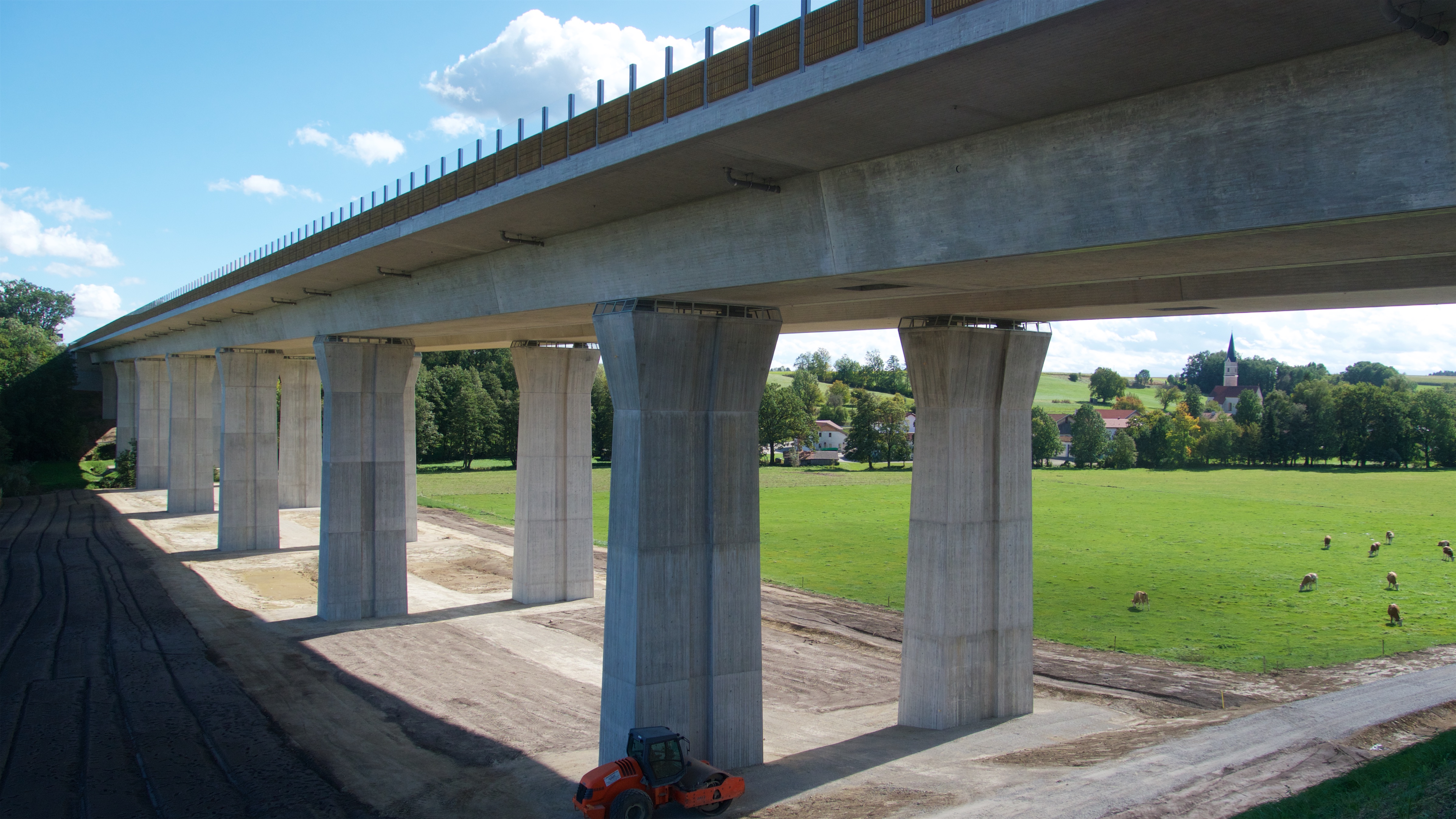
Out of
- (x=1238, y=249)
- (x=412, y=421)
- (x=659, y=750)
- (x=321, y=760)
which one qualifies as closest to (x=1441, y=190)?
(x=1238, y=249)

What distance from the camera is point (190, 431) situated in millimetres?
60125

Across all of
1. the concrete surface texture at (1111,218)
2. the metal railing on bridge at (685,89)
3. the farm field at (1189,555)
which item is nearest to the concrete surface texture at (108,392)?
the farm field at (1189,555)

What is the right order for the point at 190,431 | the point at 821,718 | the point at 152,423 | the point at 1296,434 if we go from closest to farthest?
1. the point at 821,718
2. the point at 190,431
3. the point at 152,423
4. the point at 1296,434

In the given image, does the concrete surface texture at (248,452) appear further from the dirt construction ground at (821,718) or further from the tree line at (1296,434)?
the tree line at (1296,434)

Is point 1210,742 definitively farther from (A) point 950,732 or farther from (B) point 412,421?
(B) point 412,421

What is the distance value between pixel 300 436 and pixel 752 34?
57.2 m

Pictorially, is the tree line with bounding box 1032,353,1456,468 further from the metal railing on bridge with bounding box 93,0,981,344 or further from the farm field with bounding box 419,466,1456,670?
the metal railing on bridge with bounding box 93,0,981,344

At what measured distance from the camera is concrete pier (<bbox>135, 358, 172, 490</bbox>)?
234ft

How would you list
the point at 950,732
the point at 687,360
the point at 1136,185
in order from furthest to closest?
the point at 950,732 < the point at 687,360 < the point at 1136,185

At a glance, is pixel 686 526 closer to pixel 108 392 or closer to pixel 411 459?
pixel 411 459

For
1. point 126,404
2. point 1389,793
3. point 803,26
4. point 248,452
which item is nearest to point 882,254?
point 803,26

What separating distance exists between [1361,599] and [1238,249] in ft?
108

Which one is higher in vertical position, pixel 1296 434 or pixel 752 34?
pixel 752 34

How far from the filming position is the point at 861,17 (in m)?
10.6
